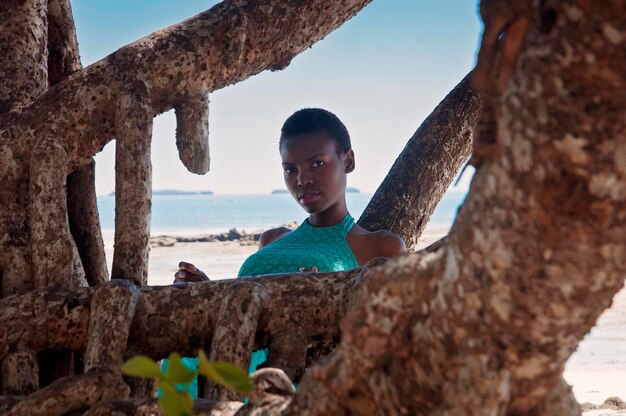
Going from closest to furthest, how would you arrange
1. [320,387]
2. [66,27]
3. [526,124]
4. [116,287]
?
[526,124]
[320,387]
[116,287]
[66,27]

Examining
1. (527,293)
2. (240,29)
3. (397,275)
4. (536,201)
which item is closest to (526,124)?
(536,201)

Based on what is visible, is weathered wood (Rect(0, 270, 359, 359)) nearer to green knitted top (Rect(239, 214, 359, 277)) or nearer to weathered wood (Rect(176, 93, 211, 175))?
green knitted top (Rect(239, 214, 359, 277))

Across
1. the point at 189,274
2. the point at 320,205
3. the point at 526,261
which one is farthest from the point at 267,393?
the point at 320,205

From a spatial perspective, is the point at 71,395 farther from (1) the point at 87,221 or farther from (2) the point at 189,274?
(1) the point at 87,221

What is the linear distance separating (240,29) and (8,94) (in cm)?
108

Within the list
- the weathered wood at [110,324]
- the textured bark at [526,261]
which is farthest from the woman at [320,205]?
the textured bark at [526,261]

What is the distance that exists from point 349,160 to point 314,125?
28 cm

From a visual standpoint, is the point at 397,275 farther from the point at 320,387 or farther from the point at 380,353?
the point at 320,387

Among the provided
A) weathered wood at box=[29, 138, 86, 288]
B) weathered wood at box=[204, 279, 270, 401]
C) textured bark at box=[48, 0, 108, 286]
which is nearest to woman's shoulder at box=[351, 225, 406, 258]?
weathered wood at box=[204, 279, 270, 401]

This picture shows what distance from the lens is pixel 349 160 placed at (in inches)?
149

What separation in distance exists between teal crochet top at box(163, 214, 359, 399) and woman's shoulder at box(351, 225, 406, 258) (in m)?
0.08

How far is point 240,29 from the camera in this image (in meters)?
3.53

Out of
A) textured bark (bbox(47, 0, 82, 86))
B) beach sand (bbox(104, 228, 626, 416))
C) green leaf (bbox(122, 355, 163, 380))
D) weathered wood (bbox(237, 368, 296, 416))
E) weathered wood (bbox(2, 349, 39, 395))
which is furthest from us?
beach sand (bbox(104, 228, 626, 416))

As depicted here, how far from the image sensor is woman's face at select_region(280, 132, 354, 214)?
140 inches
